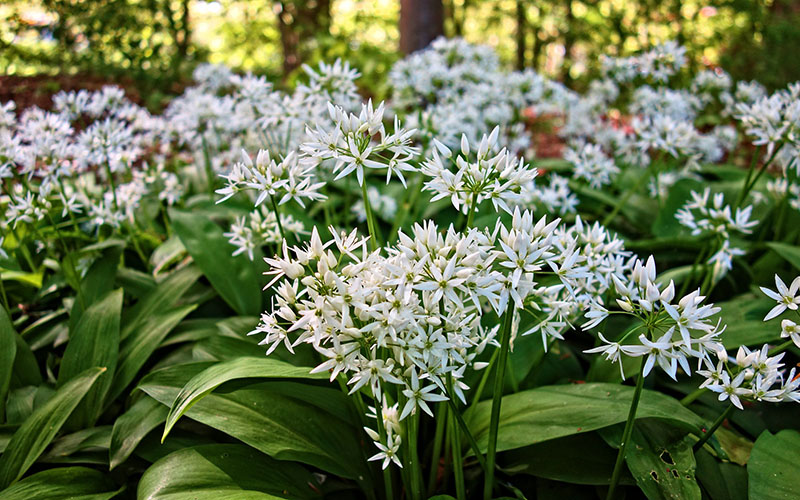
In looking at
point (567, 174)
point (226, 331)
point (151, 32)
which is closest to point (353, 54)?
point (151, 32)

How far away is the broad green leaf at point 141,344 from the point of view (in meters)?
2.49

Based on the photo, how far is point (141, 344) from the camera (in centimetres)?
262

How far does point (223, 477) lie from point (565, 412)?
118cm

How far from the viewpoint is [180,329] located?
A: 112 inches

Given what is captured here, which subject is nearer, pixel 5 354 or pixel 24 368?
pixel 5 354

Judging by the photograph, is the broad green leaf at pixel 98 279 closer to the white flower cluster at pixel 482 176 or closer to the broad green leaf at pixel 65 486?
the broad green leaf at pixel 65 486

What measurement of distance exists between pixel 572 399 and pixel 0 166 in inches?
99.4

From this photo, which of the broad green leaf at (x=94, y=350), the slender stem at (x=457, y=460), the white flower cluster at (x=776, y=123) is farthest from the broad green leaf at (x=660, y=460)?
the broad green leaf at (x=94, y=350)

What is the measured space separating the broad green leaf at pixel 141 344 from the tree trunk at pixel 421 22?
5.65m

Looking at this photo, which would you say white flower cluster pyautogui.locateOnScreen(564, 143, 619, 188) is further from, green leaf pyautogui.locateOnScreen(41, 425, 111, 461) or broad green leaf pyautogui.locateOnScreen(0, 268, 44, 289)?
broad green leaf pyautogui.locateOnScreen(0, 268, 44, 289)

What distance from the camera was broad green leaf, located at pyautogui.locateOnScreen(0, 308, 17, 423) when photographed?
2414mm

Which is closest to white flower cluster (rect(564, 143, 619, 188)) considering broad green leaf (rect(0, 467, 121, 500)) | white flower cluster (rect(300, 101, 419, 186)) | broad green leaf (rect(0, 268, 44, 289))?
white flower cluster (rect(300, 101, 419, 186))

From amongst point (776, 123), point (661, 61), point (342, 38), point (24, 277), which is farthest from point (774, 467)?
point (342, 38)

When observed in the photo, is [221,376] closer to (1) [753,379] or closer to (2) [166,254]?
(1) [753,379]
